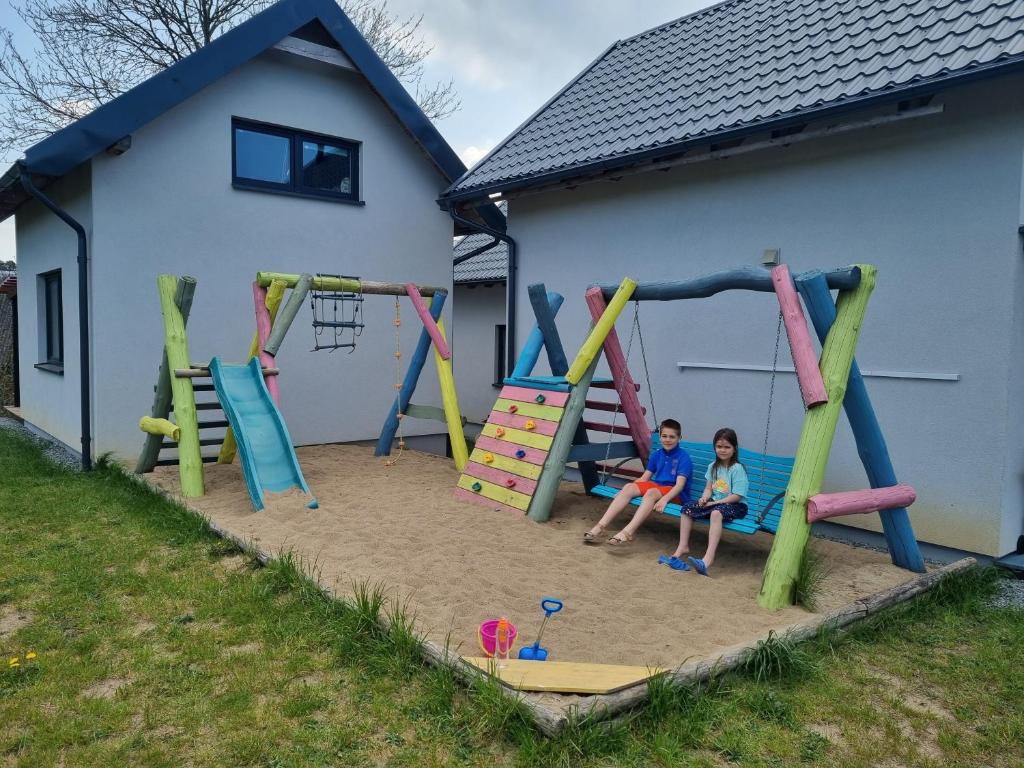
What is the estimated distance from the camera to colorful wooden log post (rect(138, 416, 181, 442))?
655 cm

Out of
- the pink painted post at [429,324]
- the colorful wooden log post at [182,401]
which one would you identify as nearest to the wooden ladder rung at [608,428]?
the pink painted post at [429,324]

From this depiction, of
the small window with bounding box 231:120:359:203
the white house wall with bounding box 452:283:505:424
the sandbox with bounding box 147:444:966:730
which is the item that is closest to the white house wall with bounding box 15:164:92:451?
the small window with bounding box 231:120:359:203

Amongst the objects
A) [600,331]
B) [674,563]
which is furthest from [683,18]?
[674,563]

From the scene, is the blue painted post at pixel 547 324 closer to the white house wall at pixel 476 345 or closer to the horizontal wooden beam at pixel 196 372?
the horizontal wooden beam at pixel 196 372

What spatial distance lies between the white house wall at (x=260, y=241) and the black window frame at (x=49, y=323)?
203cm

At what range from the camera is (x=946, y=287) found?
502 centimetres

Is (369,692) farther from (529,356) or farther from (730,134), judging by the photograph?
(730,134)

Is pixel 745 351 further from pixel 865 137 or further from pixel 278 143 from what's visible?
pixel 278 143

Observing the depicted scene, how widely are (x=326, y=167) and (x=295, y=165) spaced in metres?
0.44

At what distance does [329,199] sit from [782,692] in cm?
781

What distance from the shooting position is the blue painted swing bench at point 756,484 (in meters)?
4.62

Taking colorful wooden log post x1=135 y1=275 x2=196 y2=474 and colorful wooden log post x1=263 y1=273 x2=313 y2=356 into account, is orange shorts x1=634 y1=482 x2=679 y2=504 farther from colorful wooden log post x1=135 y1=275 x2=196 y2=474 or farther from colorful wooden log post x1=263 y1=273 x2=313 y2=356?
colorful wooden log post x1=135 y1=275 x2=196 y2=474

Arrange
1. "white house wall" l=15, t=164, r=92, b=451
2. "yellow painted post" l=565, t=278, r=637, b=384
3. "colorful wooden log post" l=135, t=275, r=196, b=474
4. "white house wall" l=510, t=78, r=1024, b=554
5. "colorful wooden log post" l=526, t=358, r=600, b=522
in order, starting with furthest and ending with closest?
1. "white house wall" l=15, t=164, r=92, b=451
2. "colorful wooden log post" l=135, t=275, r=196, b=474
3. "colorful wooden log post" l=526, t=358, r=600, b=522
4. "yellow painted post" l=565, t=278, r=637, b=384
5. "white house wall" l=510, t=78, r=1024, b=554

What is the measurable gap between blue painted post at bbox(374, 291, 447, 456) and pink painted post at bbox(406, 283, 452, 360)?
120mm
